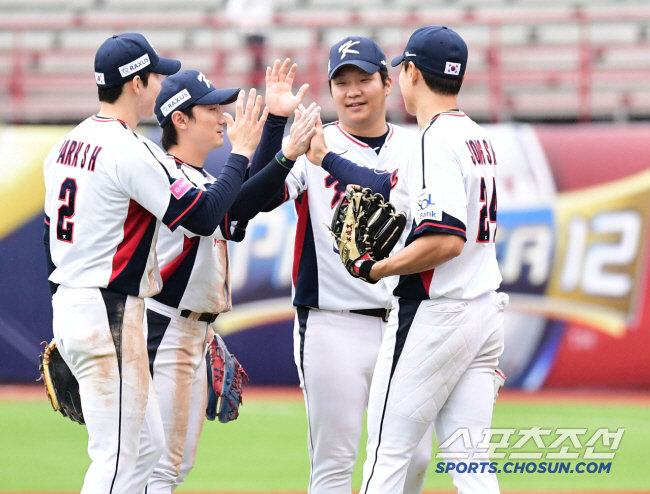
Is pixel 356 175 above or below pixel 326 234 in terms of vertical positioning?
above

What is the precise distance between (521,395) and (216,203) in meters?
6.29

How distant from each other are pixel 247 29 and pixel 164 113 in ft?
29.9

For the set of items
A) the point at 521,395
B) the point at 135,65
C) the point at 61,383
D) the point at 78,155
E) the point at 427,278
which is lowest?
the point at 521,395

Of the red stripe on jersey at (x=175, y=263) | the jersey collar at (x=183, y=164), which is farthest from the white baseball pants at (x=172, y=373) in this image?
the jersey collar at (x=183, y=164)

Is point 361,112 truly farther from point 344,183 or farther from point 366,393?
point 366,393

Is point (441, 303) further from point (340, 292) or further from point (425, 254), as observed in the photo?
point (340, 292)

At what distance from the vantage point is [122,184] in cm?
339

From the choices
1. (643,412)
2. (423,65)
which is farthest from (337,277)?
(643,412)

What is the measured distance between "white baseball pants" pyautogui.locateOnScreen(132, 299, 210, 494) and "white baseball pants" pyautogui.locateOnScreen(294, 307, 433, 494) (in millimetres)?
520

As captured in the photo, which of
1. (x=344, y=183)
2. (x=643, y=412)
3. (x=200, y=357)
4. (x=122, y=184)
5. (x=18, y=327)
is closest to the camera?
(x=122, y=184)

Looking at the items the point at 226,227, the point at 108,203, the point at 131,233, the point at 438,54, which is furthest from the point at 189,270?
the point at 438,54

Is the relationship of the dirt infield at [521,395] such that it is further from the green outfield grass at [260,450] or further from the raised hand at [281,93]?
the raised hand at [281,93]

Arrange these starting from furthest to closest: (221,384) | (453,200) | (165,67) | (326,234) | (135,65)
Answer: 1. (221,384)
2. (326,234)
3. (165,67)
4. (135,65)
5. (453,200)

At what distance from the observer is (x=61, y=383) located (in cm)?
366
